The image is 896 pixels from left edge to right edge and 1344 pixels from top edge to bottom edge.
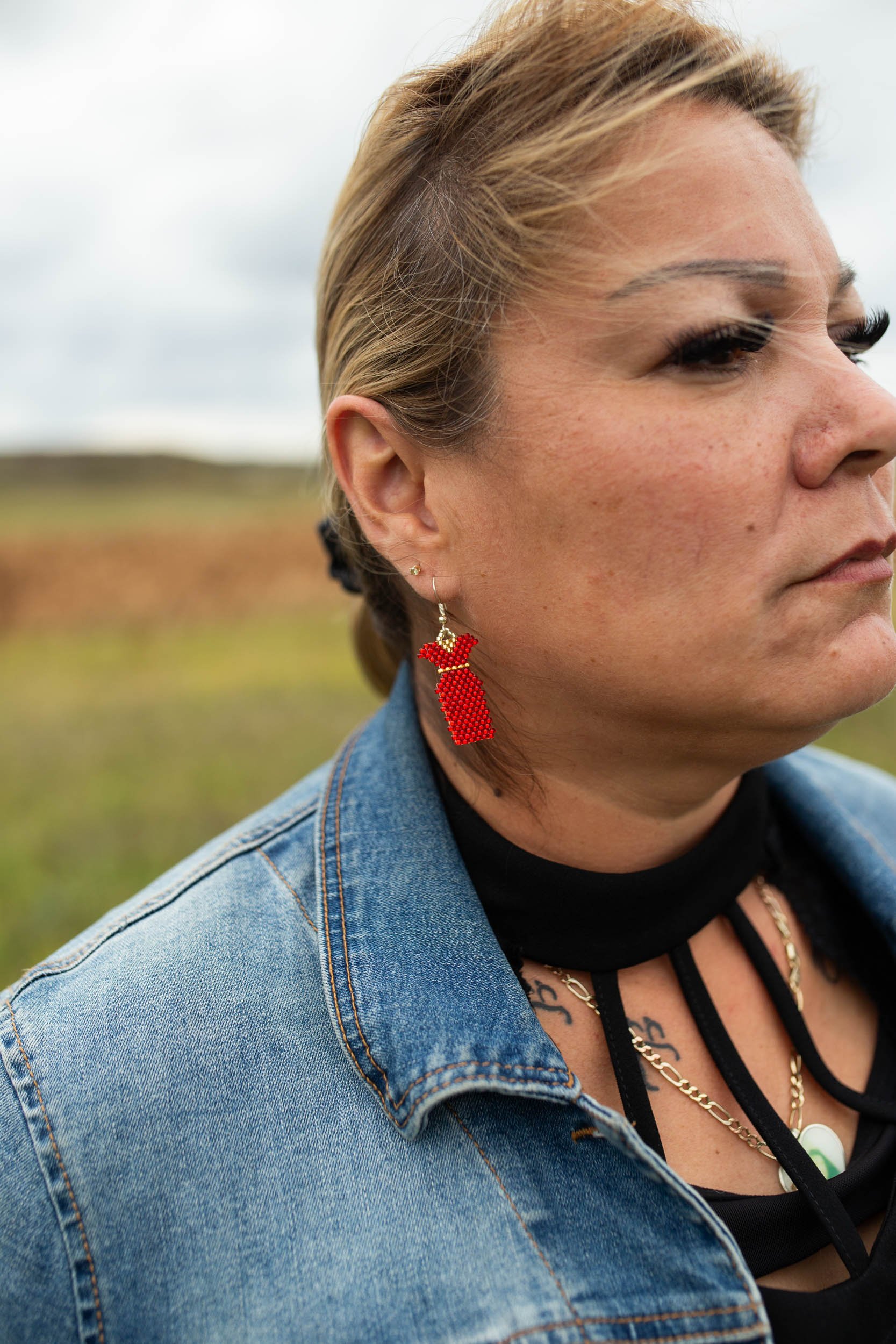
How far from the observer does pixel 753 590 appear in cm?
132

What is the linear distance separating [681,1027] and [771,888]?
17.1 inches

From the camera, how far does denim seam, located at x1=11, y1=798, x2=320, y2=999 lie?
1438 millimetres

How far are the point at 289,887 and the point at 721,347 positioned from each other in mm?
1112

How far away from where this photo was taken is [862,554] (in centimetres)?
138

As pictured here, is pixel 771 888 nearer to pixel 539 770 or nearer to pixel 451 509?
pixel 539 770

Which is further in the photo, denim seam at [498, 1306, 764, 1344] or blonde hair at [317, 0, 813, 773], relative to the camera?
blonde hair at [317, 0, 813, 773]

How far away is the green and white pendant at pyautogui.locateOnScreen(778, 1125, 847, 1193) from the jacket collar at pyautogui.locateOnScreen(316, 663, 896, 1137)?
41 cm

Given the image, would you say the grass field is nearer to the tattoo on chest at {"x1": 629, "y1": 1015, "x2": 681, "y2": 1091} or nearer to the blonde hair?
the blonde hair

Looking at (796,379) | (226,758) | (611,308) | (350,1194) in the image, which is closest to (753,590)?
(796,379)

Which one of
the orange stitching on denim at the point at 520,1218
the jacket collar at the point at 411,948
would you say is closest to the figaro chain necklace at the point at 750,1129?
the jacket collar at the point at 411,948

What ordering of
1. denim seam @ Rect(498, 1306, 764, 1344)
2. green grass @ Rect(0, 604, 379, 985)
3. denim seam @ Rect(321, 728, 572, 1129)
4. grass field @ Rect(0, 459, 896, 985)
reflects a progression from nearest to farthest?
denim seam @ Rect(498, 1306, 764, 1344), denim seam @ Rect(321, 728, 572, 1129), green grass @ Rect(0, 604, 379, 985), grass field @ Rect(0, 459, 896, 985)

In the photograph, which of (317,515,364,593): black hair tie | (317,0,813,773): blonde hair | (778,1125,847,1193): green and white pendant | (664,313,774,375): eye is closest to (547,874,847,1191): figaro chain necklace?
(778,1125,847,1193): green and white pendant

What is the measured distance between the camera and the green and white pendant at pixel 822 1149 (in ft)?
4.88

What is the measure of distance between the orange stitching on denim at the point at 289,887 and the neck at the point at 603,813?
36cm
